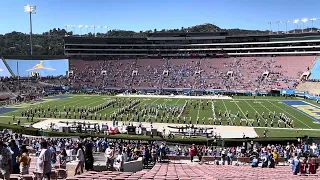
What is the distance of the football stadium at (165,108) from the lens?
38.8ft

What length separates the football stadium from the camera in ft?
38.8

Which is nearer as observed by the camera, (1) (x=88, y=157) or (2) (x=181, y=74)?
(1) (x=88, y=157)

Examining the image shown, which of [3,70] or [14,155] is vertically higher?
[3,70]

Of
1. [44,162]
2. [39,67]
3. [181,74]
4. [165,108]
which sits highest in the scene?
[39,67]

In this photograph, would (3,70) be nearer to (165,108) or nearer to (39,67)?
(39,67)

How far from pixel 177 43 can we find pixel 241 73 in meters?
25.3

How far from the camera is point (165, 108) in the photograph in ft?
140

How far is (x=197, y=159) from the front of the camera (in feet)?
57.3

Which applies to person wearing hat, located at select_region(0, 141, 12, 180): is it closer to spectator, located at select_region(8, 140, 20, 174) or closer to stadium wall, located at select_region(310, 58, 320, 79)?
spectator, located at select_region(8, 140, 20, 174)

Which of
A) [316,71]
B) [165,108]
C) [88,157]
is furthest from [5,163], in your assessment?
[316,71]

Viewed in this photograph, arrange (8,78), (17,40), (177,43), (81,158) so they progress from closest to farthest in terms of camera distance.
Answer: (81,158)
(8,78)
(177,43)
(17,40)

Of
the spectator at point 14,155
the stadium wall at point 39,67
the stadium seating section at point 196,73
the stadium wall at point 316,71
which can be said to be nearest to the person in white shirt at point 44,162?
the spectator at point 14,155

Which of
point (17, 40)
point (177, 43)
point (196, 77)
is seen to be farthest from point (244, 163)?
point (17, 40)

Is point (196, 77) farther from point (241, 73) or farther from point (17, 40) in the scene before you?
point (17, 40)
